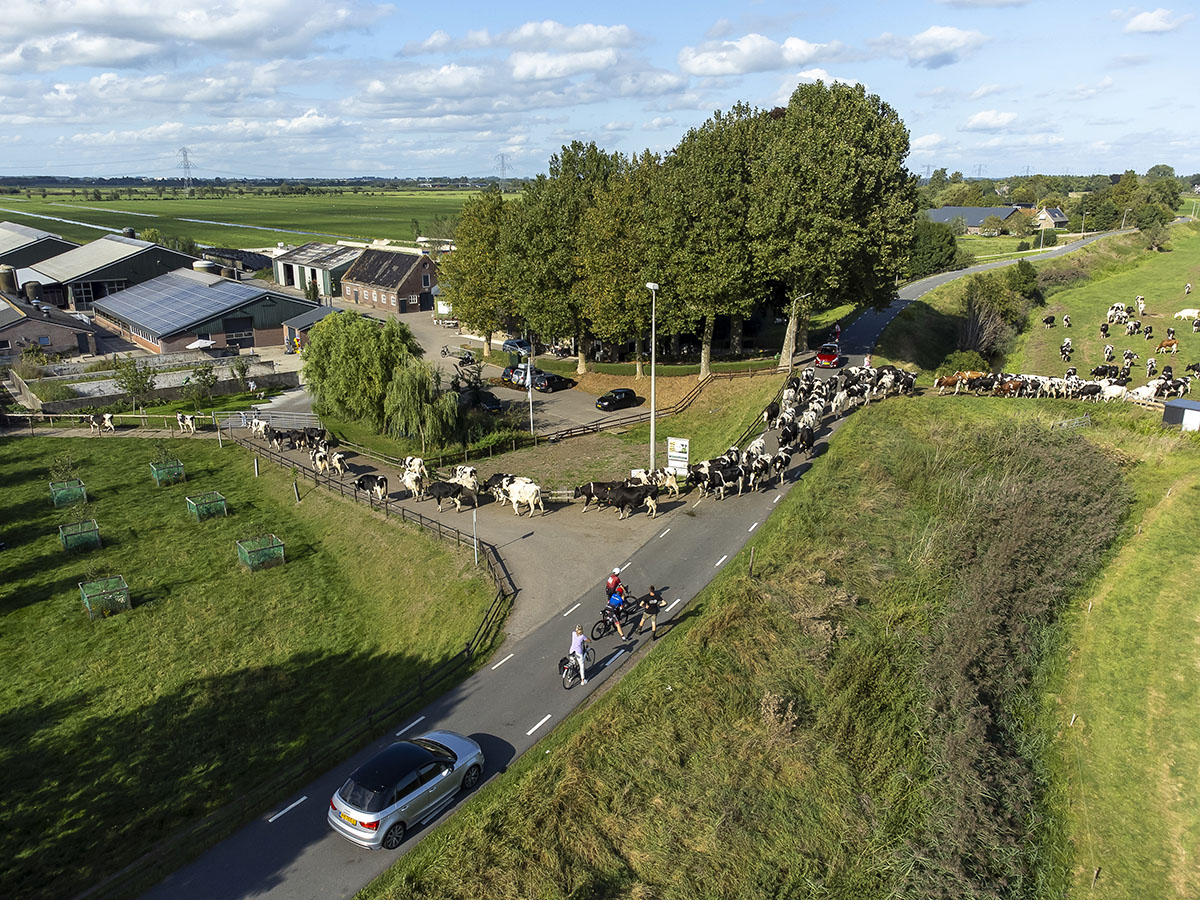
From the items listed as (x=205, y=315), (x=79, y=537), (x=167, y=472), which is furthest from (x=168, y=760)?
(x=205, y=315)

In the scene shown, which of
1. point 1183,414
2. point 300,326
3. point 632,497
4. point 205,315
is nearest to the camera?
point 632,497

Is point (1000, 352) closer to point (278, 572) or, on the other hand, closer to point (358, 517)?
point (358, 517)

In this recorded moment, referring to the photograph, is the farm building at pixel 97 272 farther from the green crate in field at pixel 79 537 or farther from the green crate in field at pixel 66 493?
the green crate in field at pixel 79 537

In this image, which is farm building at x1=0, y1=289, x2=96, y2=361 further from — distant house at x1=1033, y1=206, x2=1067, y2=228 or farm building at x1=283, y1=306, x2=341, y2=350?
distant house at x1=1033, y1=206, x2=1067, y2=228

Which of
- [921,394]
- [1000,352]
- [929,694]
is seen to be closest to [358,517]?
[929,694]

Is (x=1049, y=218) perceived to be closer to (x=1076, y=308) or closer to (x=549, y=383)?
(x=1076, y=308)

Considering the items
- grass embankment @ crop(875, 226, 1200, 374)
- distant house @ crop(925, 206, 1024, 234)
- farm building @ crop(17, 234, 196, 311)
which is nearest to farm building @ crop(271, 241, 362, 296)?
farm building @ crop(17, 234, 196, 311)
